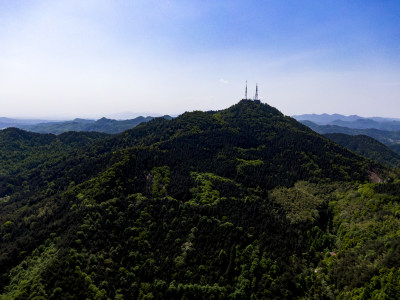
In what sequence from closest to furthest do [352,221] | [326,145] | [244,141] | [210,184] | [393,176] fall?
[352,221] < [210,184] < [393,176] < [326,145] < [244,141]

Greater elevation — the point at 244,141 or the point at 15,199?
the point at 244,141

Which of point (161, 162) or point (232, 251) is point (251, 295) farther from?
point (161, 162)

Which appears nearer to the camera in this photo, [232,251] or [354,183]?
[232,251]

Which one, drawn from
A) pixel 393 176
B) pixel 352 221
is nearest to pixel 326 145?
pixel 393 176

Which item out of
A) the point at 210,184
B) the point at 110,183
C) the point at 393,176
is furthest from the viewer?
the point at 393,176

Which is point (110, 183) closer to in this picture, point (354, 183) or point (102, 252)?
point (102, 252)

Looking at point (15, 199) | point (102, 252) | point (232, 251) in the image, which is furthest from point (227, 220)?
point (15, 199)

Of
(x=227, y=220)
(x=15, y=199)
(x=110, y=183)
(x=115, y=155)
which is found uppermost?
(x=115, y=155)
